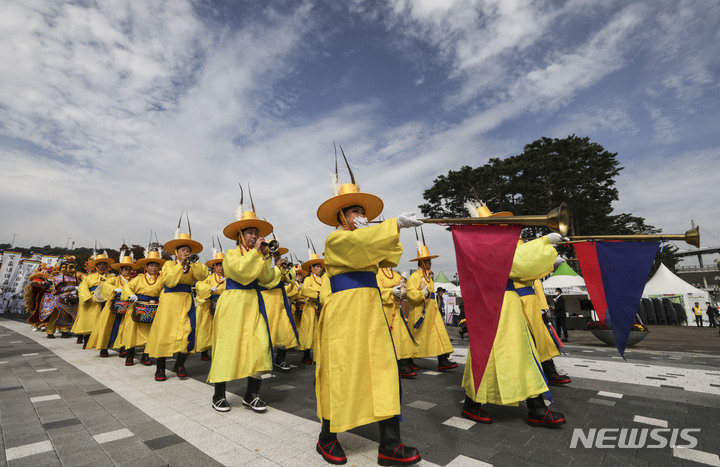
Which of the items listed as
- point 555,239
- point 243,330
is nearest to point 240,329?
point 243,330

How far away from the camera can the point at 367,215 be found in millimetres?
3447

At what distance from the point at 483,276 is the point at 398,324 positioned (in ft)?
11.6

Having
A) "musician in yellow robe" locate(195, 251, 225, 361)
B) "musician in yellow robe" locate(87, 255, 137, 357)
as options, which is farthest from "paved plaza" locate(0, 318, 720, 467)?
"musician in yellow robe" locate(87, 255, 137, 357)

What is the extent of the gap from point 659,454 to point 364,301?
2614 millimetres

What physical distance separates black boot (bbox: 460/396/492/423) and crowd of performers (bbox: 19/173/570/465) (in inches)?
0.4

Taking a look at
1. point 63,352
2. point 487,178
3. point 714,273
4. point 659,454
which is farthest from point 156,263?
point 714,273

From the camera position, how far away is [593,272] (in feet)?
14.5

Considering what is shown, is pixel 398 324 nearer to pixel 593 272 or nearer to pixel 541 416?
pixel 541 416

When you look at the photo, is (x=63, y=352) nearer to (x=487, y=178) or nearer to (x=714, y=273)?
(x=487, y=178)

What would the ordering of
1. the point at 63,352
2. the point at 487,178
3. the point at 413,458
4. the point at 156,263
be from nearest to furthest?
the point at 413,458 → the point at 156,263 → the point at 63,352 → the point at 487,178

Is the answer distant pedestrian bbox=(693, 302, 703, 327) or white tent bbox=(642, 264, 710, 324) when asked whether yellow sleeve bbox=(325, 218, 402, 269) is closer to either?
white tent bbox=(642, 264, 710, 324)

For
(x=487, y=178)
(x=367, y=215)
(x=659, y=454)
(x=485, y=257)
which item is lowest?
(x=659, y=454)

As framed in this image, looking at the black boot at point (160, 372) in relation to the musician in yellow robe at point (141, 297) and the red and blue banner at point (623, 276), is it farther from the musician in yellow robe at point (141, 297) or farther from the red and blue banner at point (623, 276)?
the red and blue banner at point (623, 276)

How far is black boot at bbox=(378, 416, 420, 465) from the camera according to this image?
247 cm
